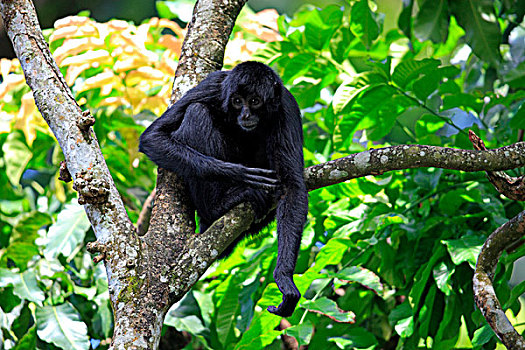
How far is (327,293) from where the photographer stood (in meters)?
4.48

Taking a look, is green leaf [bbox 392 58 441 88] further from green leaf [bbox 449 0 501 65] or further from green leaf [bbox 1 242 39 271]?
green leaf [bbox 1 242 39 271]

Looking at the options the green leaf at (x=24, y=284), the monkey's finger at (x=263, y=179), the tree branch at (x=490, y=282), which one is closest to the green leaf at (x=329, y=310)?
the tree branch at (x=490, y=282)

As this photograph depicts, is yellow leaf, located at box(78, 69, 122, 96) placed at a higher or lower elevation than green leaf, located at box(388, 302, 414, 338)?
higher

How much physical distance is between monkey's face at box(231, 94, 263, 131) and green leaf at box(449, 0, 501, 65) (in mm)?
1975

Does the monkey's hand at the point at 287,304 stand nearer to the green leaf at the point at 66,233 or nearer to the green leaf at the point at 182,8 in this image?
the green leaf at the point at 66,233

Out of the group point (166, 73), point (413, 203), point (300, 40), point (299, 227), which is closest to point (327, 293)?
point (413, 203)

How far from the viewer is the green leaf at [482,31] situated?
14.5 ft

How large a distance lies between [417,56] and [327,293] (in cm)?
265

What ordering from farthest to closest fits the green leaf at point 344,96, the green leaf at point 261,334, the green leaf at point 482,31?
the green leaf at point 482,31
the green leaf at point 344,96
the green leaf at point 261,334

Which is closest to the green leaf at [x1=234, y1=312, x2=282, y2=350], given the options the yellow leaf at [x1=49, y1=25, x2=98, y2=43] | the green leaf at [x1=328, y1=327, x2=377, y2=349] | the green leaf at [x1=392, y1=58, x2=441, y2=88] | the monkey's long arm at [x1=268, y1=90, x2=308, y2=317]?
the green leaf at [x1=328, y1=327, x2=377, y2=349]

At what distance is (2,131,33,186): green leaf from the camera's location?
470cm

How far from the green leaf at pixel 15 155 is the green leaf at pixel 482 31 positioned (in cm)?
369

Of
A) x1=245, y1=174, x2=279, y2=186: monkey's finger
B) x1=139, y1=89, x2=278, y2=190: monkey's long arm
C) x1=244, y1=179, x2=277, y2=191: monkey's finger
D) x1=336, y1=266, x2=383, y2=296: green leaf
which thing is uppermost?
x1=139, y1=89, x2=278, y2=190: monkey's long arm

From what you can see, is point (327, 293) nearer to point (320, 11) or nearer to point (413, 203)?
point (413, 203)
